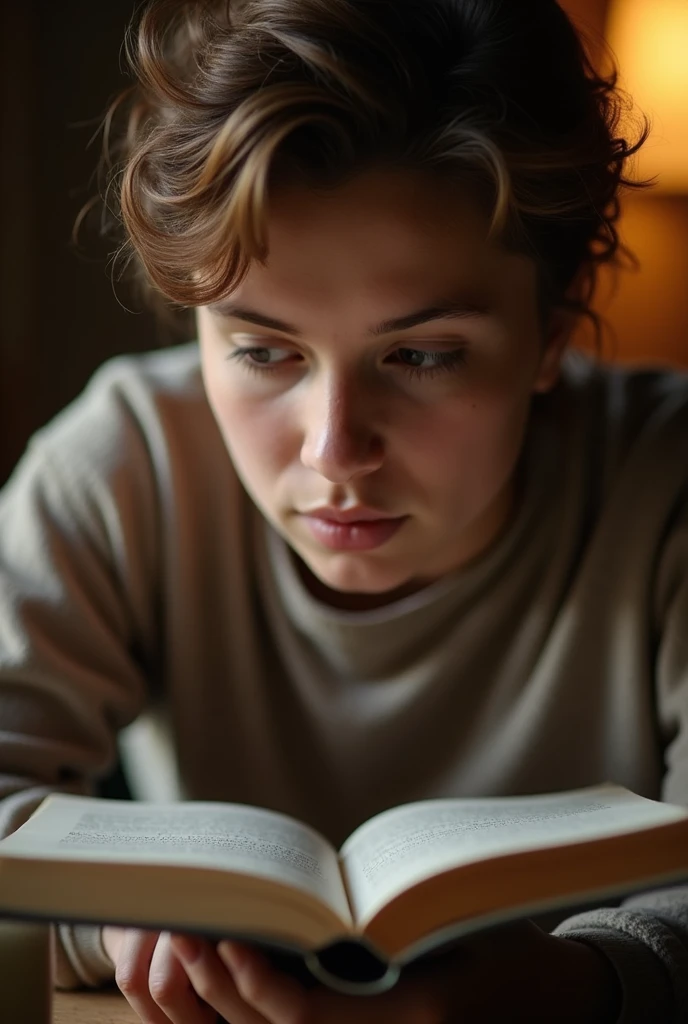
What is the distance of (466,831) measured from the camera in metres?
0.61

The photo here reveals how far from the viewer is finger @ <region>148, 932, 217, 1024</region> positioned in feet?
1.94

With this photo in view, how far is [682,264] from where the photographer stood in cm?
135

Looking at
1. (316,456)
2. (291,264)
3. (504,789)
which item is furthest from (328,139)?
(504,789)

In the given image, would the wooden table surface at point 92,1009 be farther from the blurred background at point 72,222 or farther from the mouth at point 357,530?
the blurred background at point 72,222

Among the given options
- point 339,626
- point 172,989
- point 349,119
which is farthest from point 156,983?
point 349,119

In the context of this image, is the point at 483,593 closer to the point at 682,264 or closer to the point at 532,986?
the point at 532,986

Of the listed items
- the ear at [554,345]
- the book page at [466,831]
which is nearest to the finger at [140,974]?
the book page at [466,831]

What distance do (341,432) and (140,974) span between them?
0.34 m

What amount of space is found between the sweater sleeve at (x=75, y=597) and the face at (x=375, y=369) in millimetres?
163

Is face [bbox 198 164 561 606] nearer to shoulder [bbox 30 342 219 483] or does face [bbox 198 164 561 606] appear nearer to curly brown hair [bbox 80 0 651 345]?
curly brown hair [bbox 80 0 651 345]

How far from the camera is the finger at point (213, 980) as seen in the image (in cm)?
58

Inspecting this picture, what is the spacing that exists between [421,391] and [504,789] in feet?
1.20

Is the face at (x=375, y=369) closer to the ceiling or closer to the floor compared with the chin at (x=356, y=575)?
closer to the ceiling

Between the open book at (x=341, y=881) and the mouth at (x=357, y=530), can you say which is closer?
the open book at (x=341, y=881)
